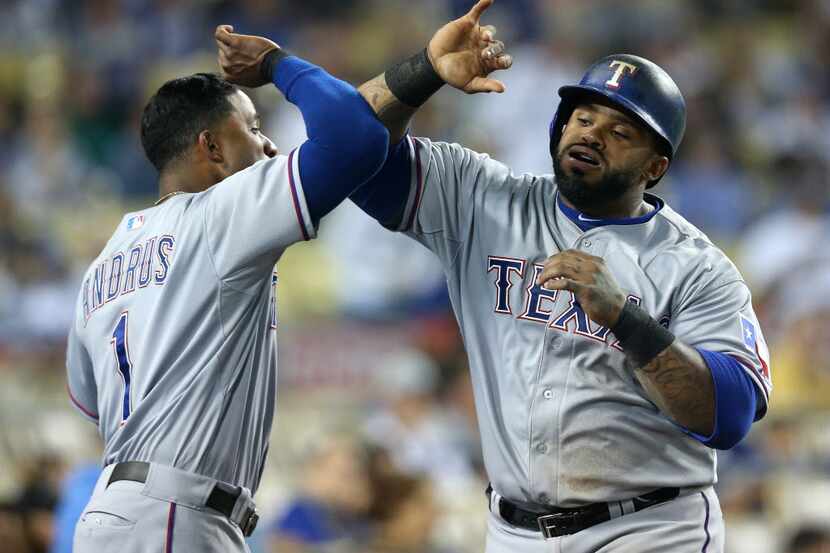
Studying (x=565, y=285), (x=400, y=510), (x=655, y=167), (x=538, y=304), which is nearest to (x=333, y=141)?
(x=565, y=285)

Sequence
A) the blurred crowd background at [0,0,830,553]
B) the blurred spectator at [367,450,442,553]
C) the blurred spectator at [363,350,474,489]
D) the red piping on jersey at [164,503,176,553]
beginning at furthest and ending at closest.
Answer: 1. the blurred spectator at [363,350,474,489]
2. the blurred crowd background at [0,0,830,553]
3. the blurred spectator at [367,450,442,553]
4. the red piping on jersey at [164,503,176,553]

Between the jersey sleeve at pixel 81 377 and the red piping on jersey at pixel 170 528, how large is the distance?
2.08ft

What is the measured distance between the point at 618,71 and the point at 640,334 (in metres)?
0.72

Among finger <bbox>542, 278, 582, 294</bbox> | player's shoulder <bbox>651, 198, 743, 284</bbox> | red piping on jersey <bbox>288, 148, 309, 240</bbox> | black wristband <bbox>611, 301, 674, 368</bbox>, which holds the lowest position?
black wristband <bbox>611, 301, 674, 368</bbox>

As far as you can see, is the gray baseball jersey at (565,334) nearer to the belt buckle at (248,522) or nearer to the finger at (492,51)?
the finger at (492,51)

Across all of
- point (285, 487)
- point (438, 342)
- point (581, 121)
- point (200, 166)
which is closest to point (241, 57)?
point (200, 166)

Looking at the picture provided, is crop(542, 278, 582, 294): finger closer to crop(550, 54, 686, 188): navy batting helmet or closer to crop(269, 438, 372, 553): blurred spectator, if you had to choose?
crop(550, 54, 686, 188): navy batting helmet

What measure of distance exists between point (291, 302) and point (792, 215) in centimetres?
328

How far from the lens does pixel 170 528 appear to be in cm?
305

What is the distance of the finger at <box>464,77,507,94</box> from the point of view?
307 cm

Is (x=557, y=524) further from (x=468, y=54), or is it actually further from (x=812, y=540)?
(x=812, y=540)

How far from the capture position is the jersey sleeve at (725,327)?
3219 mm

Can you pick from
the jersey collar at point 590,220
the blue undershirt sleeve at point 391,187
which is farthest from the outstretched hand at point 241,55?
the jersey collar at point 590,220

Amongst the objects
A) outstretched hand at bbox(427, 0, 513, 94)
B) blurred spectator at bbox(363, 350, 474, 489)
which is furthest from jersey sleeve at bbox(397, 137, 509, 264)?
blurred spectator at bbox(363, 350, 474, 489)
